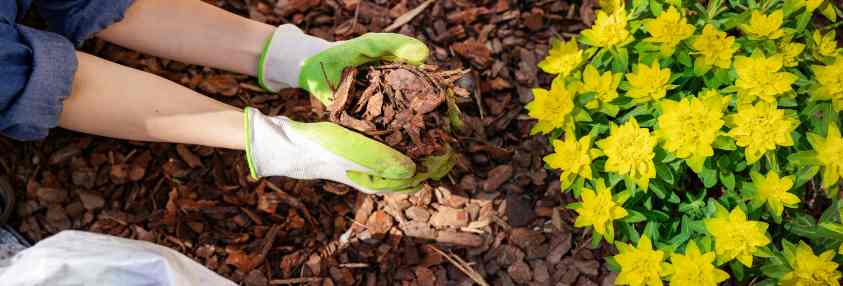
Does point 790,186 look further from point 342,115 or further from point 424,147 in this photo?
point 342,115

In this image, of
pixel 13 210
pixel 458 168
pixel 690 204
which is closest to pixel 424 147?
pixel 458 168

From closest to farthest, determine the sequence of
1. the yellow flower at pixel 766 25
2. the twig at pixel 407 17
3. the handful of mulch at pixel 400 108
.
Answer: the yellow flower at pixel 766 25 → the handful of mulch at pixel 400 108 → the twig at pixel 407 17

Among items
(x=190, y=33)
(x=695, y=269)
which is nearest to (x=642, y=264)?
(x=695, y=269)

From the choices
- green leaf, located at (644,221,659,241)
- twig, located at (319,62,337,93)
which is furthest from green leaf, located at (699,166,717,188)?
twig, located at (319,62,337,93)

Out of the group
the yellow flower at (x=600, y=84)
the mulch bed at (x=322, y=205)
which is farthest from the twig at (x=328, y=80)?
the yellow flower at (x=600, y=84)

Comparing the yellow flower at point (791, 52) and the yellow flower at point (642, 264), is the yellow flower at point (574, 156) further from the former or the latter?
the yellow flower at point (791, 52)

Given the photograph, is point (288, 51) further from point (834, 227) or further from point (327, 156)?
point (834, 227)

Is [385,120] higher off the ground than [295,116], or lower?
higher
